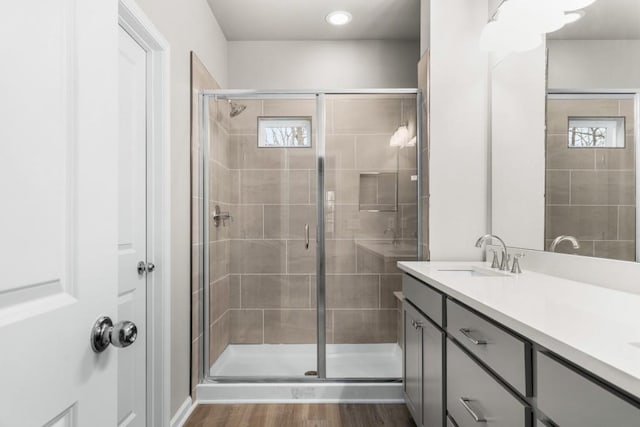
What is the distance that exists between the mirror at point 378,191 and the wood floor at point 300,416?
126cm

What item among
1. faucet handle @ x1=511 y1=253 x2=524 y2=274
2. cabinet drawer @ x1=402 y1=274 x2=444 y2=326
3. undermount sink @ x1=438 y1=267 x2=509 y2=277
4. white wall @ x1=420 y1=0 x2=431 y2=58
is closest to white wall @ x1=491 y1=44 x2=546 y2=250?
faucet handle @ x1=511 y1=253 x2=524 y2=274

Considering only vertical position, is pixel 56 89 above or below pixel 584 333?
above

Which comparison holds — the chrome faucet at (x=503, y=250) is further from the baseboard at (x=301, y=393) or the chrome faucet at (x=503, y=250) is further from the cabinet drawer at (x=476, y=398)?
the baseboard at (x=301, y=393)

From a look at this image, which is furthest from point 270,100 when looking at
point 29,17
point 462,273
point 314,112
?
point 29,17

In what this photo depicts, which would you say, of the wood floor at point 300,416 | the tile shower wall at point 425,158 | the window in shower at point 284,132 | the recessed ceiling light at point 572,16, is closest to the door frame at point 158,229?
the wood floor at point 300,416

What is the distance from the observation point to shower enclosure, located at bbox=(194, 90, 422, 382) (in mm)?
2523

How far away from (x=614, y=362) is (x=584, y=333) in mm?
182

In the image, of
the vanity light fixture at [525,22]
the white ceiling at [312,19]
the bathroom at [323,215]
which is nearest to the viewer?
the bathroom at [323,215]

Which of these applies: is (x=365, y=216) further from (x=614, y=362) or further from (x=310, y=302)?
(x=614, y=362)

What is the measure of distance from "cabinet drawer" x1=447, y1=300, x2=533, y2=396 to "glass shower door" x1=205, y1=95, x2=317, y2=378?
1.39 metres

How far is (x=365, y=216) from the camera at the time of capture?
8.58 feet

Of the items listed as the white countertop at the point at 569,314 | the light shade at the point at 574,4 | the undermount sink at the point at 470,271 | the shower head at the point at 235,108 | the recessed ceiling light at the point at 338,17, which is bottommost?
the undermount sink at the point at 470,271

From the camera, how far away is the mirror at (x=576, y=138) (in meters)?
1.36

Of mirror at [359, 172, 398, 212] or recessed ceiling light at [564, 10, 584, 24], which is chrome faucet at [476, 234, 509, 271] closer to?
mirror at [359, 172, 398, 212]
